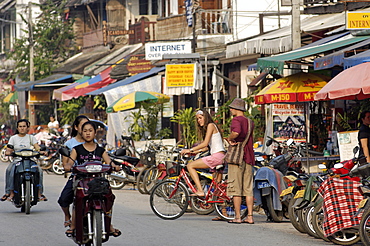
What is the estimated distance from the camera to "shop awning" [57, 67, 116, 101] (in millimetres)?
30516

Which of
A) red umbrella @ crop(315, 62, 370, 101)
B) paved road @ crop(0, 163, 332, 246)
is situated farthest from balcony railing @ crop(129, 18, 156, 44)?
red umbrella @ crop(315, 62, 370, 101)

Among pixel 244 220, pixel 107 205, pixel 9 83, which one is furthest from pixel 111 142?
pixel 9 83

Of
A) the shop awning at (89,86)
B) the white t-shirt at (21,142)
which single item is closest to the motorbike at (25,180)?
the white t-shirt at (21,142)

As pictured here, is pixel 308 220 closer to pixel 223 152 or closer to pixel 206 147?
pixel 223 152

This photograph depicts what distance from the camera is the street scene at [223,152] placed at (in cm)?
908

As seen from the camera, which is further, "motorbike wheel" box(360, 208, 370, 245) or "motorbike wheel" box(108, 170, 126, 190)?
"motorbike wheel" box(108, 170, 126, 190)

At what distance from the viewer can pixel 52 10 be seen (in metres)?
42.2

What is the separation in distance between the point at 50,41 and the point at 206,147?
30928mm

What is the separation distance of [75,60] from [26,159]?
90.3 ft

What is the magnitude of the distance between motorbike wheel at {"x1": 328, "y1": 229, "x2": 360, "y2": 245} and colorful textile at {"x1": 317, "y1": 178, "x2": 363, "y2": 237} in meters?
0.18

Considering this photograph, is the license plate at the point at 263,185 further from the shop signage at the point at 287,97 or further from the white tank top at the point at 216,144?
the shop signage at the point at 287,97

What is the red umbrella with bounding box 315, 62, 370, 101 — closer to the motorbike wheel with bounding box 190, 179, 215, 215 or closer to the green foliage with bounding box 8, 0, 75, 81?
the motorbike wheel with bounding box 190, 179, 215, 215

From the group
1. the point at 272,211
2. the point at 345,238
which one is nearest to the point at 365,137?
the point at 272,211

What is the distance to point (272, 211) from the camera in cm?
1166
